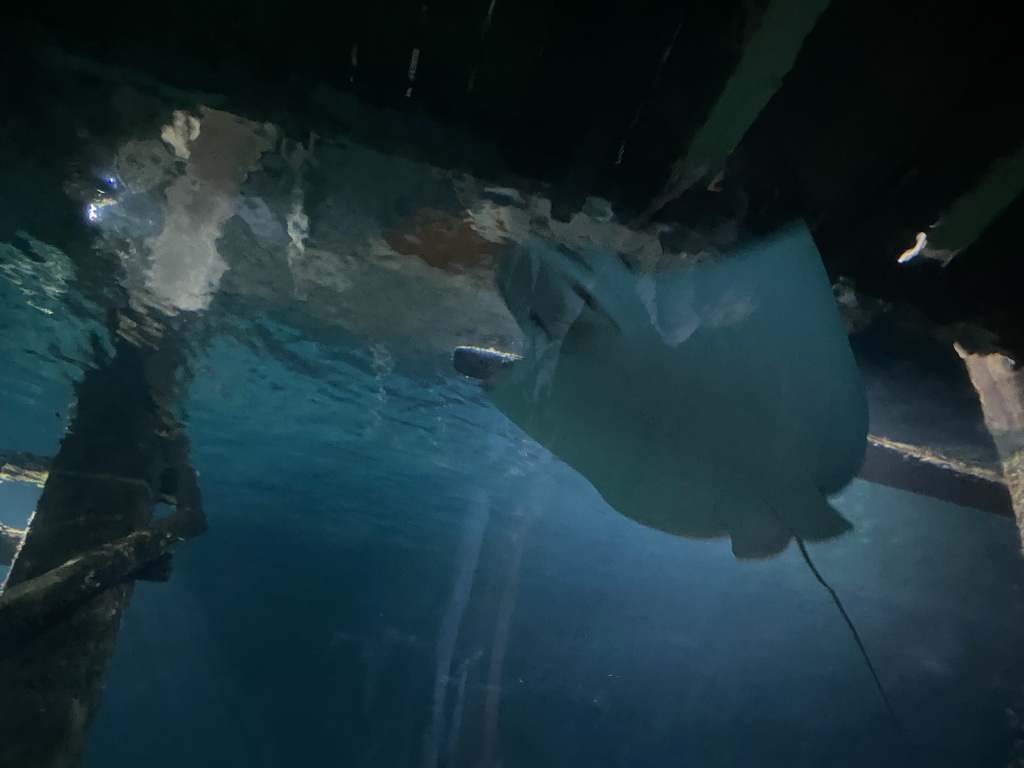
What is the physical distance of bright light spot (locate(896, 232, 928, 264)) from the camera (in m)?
2.68

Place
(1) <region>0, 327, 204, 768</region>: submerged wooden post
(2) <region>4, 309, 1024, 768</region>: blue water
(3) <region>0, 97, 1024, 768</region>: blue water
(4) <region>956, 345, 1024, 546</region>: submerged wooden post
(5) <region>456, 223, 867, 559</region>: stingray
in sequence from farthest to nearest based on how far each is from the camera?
(2) <region>4, 309, 1024, 768</region>: blue water
(3) <region>0, 97, 1024, 768</region>: blue water
(1) <region>0, 327, 204, 768</region>: submerged wooden post
(4) <region>956, 345, 1024, 546</region>: submerged wooden post
(5) <region>456, 223, 867, 559</region>: stingray

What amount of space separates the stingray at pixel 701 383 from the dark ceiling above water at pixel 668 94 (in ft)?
1.36

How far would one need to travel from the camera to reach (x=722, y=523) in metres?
5.00

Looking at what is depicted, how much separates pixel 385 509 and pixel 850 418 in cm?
1695

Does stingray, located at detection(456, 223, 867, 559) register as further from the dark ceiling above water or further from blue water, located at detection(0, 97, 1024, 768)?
blue water, located at detection(0, 97, 1024, 768)

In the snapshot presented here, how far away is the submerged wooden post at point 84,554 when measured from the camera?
498cm

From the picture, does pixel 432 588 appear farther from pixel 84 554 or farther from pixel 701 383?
pixel 701 383

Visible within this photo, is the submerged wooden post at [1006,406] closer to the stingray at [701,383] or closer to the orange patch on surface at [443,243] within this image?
the stingray at [701,383]

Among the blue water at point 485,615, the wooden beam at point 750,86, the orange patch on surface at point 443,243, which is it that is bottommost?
the blue water at point 485,615

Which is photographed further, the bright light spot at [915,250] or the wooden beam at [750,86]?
the bright light spot at [915,250]

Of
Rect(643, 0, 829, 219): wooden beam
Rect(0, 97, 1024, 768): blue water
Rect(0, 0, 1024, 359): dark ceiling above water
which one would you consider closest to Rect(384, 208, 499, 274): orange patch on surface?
Rect(0, 97, 1024, 768): blue water

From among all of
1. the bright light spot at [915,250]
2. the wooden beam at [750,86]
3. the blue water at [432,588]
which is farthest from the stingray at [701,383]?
the blue water at [432,588]

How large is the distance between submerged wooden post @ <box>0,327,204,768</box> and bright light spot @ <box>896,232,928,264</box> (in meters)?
7.36

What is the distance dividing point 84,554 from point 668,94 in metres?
6.84
